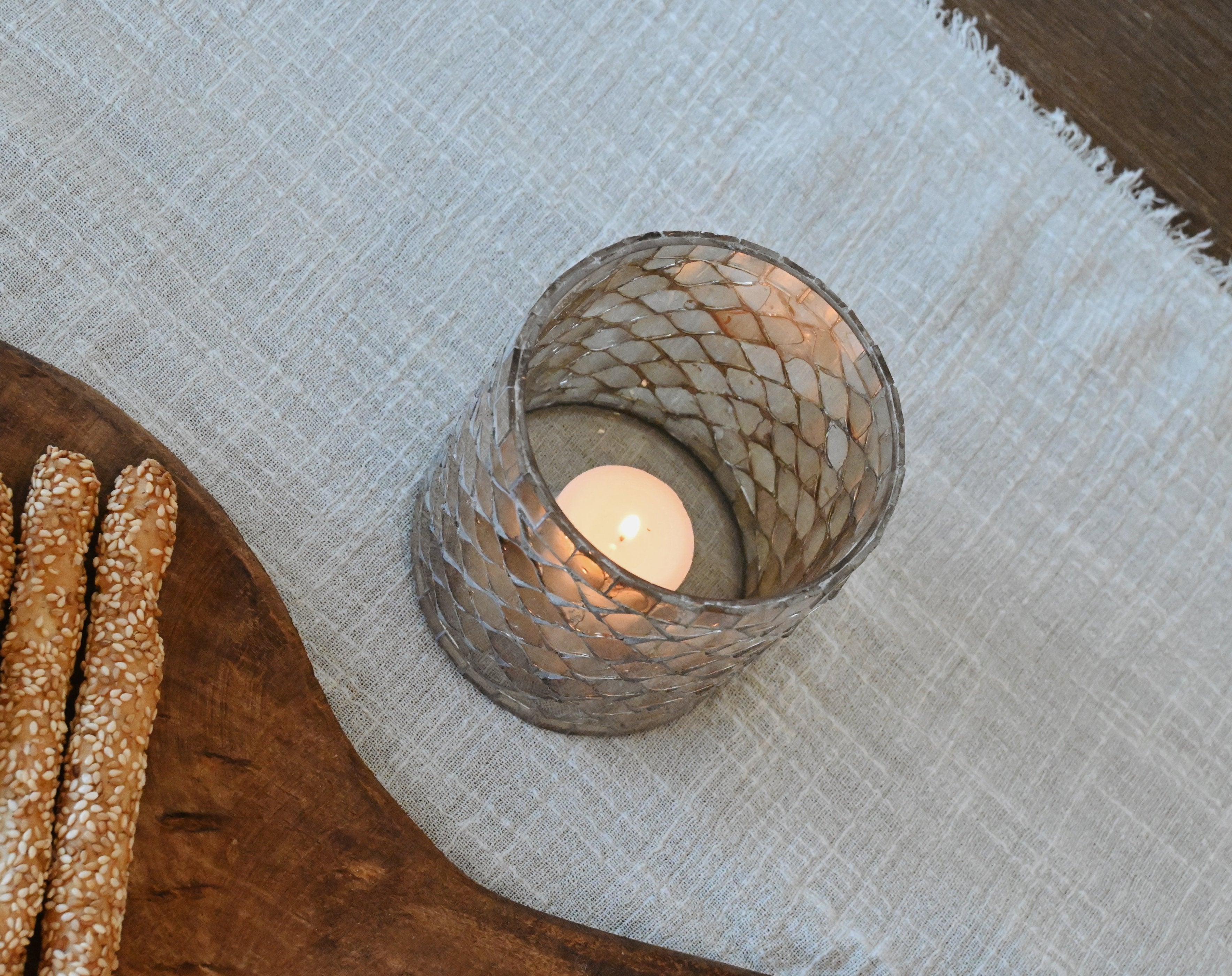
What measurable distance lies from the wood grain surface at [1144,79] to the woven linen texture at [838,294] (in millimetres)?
46

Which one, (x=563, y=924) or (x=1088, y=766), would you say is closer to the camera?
(x=563, y=924)

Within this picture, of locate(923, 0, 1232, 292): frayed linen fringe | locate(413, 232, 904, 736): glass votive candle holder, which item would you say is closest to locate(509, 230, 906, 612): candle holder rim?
locate(413, 232, 904, 736): glass votive candle holder

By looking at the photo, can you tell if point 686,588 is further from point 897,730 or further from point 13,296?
point 13,296

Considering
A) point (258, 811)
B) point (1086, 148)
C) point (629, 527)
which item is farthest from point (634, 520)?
point (1086, 148)

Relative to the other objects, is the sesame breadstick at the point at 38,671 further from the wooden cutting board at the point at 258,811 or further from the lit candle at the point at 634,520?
the lit candle at the point at 634,520

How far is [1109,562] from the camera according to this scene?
607 mm

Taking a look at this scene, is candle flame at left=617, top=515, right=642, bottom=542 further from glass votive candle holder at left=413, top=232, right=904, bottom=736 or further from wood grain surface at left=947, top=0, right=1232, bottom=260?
wood grain surface at left=947, top=0, right=1232, bottom=260

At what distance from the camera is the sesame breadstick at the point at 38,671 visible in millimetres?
395

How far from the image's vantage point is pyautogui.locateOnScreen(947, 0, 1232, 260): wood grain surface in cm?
69

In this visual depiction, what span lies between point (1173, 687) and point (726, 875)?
28 cm

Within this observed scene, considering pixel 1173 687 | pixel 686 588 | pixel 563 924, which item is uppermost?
pixel 1173 687

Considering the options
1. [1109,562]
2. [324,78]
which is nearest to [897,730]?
[1109,562]

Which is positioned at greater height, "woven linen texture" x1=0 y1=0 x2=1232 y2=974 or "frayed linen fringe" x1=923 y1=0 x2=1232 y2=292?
"frayed linen fringe" x1=923 y1=0 x2=1232 y2=292

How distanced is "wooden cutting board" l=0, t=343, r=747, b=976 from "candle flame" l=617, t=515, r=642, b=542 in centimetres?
15
